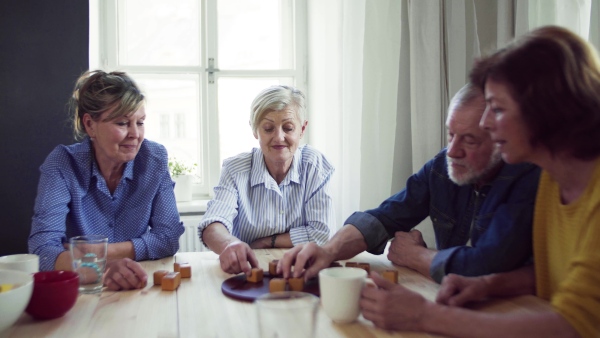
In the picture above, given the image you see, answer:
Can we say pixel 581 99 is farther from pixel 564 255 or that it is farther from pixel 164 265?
pixel 164 265

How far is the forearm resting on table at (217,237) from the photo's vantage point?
5.96ft

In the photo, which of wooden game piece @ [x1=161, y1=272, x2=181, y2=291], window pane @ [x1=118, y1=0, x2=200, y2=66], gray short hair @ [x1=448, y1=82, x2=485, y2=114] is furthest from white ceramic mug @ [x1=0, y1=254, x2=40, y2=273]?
window pane @ [x1=118, y1=0, x2=200, y2=66]

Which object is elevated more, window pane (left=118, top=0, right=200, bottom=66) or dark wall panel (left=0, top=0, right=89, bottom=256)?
window pane (left=118, top=0, right=200, bottom=66)

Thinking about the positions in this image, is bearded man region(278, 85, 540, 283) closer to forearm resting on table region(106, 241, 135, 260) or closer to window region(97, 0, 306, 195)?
forearm resting on table region(106, 241, 135, 260)

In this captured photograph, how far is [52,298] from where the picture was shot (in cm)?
111

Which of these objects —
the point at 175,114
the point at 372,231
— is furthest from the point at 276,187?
the point at 175,114

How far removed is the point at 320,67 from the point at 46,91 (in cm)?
150

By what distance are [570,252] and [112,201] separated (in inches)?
54.7

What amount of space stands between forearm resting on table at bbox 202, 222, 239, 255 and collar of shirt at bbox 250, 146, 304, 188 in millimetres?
318

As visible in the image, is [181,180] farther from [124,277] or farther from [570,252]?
[570,252]

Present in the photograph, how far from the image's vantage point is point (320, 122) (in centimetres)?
338

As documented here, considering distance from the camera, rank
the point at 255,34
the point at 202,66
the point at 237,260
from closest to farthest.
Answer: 1. the point at 237,260
2. the point at 202,66
3. the point at 255,34

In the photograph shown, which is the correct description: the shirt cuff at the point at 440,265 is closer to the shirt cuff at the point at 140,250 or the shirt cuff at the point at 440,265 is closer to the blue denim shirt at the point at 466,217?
the blue denim shirt at the point at 466,217

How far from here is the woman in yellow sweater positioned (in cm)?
101
